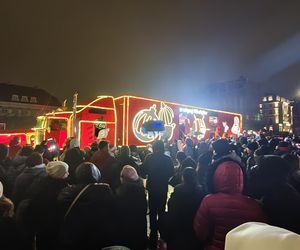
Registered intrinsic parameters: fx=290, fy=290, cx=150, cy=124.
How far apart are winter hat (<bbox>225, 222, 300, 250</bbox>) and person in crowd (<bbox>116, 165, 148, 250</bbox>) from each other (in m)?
3.24

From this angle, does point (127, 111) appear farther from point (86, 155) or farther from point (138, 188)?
point (138, 188)

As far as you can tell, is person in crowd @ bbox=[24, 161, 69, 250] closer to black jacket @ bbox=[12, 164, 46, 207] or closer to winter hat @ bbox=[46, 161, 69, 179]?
winter hat @ bbox=[46, 161, 69, 179]

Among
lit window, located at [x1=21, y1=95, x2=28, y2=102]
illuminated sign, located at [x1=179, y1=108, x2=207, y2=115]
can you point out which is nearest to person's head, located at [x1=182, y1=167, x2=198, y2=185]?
illuminated sign, located at [x1=179, y1=108, x2=207, y2=115]

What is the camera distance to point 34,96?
5544 cm

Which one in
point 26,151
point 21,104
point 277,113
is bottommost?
point 26,151

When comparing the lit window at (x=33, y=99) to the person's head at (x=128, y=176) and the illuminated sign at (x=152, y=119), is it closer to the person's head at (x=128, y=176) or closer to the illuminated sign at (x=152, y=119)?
the illuminated sign at (x=152, y=119)

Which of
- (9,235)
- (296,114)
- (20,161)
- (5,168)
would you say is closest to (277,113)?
(296,114)

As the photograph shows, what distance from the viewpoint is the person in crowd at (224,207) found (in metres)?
2.86

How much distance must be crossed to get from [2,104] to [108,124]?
42499 mm

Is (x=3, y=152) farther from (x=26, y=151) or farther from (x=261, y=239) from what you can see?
(x=261, y=239)

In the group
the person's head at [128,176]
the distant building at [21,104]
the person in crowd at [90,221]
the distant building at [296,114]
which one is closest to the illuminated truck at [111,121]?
the person's head at [128,176]

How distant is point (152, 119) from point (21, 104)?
142 feet

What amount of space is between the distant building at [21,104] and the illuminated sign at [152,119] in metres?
35.0

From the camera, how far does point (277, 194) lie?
3209 millimetres
